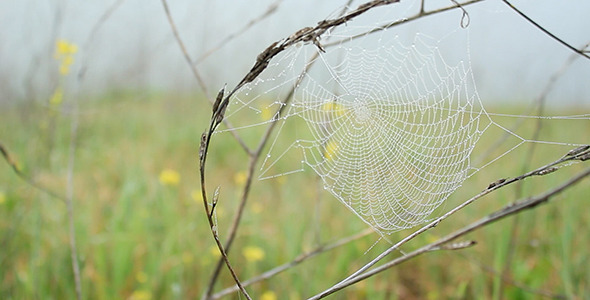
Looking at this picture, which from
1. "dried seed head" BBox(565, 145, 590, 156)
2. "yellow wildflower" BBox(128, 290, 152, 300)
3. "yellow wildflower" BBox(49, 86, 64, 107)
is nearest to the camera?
"dried seed head" BBox(565, 145, 590, 156)

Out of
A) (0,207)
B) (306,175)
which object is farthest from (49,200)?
(306,175)

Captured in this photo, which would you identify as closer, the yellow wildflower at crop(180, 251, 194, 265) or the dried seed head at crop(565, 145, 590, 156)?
the dried seed head at crop(565, 145, 590, 156)

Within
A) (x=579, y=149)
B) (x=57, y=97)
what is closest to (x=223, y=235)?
(x=57, y=97)

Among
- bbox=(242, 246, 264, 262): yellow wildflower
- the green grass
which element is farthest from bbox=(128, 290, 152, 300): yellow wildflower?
bbox=(242, 246, 264, 262): yellow wildflower

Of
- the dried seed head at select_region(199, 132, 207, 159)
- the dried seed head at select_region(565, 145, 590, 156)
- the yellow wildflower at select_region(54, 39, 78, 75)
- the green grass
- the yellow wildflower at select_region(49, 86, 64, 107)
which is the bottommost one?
the green grass

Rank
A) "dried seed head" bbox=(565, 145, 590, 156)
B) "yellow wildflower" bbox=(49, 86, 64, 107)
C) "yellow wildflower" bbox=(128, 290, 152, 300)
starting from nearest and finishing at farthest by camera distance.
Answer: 1. "dried seed head" bbox=(565, 145, 590, 156)
2. "yellow wildflower" bbox=(128, 290, 152, 300)
3. "yellow wildflower" bbox=(49, 86, 64, 107)

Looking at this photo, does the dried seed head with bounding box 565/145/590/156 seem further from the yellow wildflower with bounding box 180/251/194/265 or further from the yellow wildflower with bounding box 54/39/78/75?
the yellow wildflower with bounding box 54/39/78/75

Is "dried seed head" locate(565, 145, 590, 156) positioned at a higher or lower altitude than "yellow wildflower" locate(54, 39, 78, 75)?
higher

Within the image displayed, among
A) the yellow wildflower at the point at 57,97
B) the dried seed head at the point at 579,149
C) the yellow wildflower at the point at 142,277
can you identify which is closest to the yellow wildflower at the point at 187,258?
the yellow wildflower at the point at 142,277

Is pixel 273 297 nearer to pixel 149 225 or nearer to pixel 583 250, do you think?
pixel 149 225

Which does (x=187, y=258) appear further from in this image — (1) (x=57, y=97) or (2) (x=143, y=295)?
(1) (x=57, y=97)
